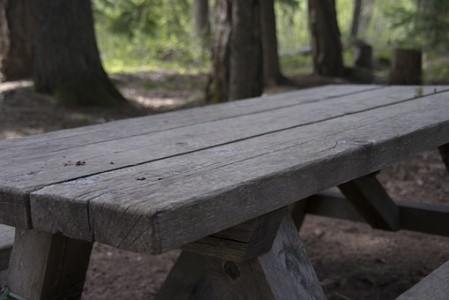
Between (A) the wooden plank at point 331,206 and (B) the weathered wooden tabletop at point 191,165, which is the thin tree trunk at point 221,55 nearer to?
(A) the wooden plank at point 331,206

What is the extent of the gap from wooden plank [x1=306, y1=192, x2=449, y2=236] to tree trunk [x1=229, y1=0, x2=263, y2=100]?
2.76 m

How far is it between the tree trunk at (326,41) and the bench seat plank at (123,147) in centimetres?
786

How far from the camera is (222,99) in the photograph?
7.52 m

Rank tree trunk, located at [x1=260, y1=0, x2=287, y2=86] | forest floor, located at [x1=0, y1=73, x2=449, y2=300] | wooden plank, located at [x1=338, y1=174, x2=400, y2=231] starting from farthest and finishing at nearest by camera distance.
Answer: tree trunk, located at [x1=260, y1=0, x2=287, y2=86]
forest floor, located at [x1=0, y1=73, x2=449, y2=300]
wooden plank, located at [x1=338, y1=174, x2=400, y2=231]

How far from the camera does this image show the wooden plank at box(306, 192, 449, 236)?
144 inches

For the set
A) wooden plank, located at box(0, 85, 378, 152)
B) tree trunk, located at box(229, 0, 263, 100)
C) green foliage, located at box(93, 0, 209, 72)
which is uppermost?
wooden plank, located at box(0, 85, 378, 152)

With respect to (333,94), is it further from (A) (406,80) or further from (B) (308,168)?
(A) (406,80)

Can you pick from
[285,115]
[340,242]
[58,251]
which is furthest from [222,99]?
[58,251]

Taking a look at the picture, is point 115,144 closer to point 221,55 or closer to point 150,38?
point 221,55

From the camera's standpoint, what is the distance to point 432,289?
2107 mm

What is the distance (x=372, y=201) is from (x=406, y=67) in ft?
16.5

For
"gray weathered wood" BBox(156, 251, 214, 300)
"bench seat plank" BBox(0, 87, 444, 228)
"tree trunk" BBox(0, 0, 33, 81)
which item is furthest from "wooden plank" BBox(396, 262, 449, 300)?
"tree trunk" BBox(0, 0, 33, 81)

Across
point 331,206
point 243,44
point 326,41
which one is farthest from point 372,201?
point 326,41

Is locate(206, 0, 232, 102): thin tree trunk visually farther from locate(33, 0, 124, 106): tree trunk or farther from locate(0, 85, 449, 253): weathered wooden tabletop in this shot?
locate(0, 85, 449, 253): weathered wooden tabletop
